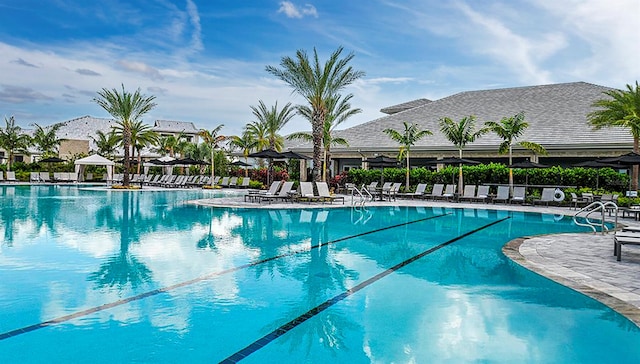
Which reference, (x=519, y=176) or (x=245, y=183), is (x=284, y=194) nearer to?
(x=519, y=176)

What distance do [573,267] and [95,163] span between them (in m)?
33.3

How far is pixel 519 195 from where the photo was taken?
2211 cm

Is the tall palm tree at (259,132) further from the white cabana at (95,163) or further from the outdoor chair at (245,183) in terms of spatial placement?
the white cabana at (95,163)

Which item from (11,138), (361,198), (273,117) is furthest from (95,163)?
(361,198)

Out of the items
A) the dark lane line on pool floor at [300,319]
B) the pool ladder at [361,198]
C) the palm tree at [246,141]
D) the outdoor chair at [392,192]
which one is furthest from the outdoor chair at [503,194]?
the palm tree at [246,141]

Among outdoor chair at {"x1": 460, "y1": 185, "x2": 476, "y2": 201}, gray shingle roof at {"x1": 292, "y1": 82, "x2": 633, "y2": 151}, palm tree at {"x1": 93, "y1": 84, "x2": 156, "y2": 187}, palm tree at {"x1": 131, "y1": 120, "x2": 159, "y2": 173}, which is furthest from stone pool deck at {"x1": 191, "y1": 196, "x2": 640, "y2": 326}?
palm tree at {"x1": 131, "y1": 120, "x2": 159, "y2": 173}

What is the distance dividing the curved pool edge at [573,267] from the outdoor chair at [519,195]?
10780 mm

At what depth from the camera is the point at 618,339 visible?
14.8ft

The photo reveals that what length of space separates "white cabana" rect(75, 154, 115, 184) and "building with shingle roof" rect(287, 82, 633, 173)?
13758 mm

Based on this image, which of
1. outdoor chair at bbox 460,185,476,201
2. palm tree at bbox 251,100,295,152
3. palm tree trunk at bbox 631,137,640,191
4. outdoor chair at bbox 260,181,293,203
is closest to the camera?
outdoor chair at bbox 260,181,293,203

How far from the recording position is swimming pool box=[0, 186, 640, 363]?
13.8ft

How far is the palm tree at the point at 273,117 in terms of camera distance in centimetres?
3366

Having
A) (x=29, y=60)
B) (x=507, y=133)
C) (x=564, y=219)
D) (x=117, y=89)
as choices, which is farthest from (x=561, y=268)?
(x=117, y=89)

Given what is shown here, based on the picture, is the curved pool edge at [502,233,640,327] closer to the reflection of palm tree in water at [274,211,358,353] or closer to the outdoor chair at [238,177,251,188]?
the reflection of palm tree in water at [274,211,358,353]
